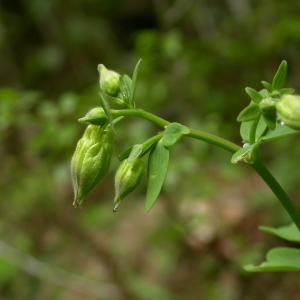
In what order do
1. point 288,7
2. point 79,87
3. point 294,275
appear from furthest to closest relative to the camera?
point 79,87, point 288,7, point 294,275

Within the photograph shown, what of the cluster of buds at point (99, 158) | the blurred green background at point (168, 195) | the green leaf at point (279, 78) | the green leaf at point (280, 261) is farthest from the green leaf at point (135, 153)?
the blurred green background at point (168, 195)

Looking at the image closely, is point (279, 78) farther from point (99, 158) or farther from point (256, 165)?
point (99, 158)

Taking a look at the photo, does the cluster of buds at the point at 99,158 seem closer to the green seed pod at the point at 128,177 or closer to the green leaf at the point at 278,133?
the green seed pod at the point at 128,177

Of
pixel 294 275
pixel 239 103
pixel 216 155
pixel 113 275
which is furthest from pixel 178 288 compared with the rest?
pixel 239 103

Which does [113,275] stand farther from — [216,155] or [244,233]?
[216,155]

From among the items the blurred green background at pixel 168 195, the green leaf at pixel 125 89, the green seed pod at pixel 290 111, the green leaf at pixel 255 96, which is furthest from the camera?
the blurred green background at pixel 168 195

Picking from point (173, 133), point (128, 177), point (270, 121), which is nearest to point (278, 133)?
point (270, 121)

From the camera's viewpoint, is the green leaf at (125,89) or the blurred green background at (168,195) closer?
the green leaf at (125,89)
